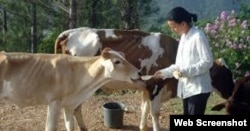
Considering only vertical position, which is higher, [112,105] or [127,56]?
[127,56]

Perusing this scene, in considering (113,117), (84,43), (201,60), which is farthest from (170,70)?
(84,43)

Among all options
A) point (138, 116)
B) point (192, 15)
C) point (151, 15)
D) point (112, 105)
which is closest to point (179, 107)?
point (138, 116)

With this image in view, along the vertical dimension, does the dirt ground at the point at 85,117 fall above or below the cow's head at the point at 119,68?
below

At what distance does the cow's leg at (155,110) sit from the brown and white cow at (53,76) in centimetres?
135

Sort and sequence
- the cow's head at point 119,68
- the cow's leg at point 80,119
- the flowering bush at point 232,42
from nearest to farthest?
1. the cow's head at point 119,68
2. the cow's leg at point 80,119
3. the flowering bush at point 232,42

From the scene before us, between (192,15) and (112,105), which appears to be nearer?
(192,15)

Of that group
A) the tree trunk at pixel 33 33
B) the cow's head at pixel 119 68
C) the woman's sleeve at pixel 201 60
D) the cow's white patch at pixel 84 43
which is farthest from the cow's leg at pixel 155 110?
the tree trunk at pixel 33 33

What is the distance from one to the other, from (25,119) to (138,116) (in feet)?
5.70

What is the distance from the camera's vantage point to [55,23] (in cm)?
2744

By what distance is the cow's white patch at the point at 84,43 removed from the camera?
8.05m

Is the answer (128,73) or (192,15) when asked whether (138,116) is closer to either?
(128,73)

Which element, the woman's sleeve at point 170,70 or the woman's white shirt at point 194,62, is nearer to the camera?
the woman's white shirt at point 194,62

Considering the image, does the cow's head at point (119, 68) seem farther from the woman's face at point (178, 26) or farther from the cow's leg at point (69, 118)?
the woman's face at point (178, 26)

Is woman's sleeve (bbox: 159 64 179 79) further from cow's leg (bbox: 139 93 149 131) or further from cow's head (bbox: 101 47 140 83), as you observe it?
cow's leg (bbox: 139 93 149 131)
